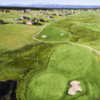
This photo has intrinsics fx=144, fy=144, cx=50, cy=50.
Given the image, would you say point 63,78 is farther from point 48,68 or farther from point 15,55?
point 15,55

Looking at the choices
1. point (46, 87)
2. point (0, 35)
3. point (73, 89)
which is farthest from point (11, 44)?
point (73, 89)

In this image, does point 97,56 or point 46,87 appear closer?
point 46,87

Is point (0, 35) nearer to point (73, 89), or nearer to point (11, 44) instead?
point (11, 44)

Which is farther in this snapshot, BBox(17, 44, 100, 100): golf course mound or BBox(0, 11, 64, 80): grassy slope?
BBox(0, 11, 64, 80): grassy slope

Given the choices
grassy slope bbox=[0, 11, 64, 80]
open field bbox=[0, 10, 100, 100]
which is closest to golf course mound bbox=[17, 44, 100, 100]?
open field bbox=[0, 10, 100, 100]

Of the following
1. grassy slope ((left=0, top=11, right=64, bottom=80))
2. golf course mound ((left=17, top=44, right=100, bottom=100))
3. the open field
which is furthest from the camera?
grassy slope ((left=0, top=11, right=64, bottom=80))

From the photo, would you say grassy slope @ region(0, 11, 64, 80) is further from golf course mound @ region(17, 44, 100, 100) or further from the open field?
golf course mound @ region(17, 44, 100, 100)

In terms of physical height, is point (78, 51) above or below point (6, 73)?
above

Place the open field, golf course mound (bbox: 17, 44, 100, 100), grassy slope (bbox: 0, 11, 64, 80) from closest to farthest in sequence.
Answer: golf course mound (bbox: 17, 44, 100, 100)
the open field
grassy slope (bbox: 0, 11, 64, 80)
